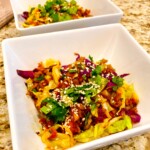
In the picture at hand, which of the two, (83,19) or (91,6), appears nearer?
(83,19)

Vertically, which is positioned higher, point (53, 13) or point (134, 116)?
point (53, 13)

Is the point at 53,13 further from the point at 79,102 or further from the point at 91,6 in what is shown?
the point at 79,102

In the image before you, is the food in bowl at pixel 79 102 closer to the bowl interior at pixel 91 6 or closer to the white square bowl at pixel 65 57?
the white square bowl at pixel 65 57

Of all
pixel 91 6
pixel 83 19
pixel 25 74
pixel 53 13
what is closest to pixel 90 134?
pixel 25 74

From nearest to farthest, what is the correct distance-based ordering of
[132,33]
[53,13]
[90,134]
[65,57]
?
1. [90,134]
2. [65,57]
3. [53,13]
4. [132,33]

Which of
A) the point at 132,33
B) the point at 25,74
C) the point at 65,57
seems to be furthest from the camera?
the point at 132,33
